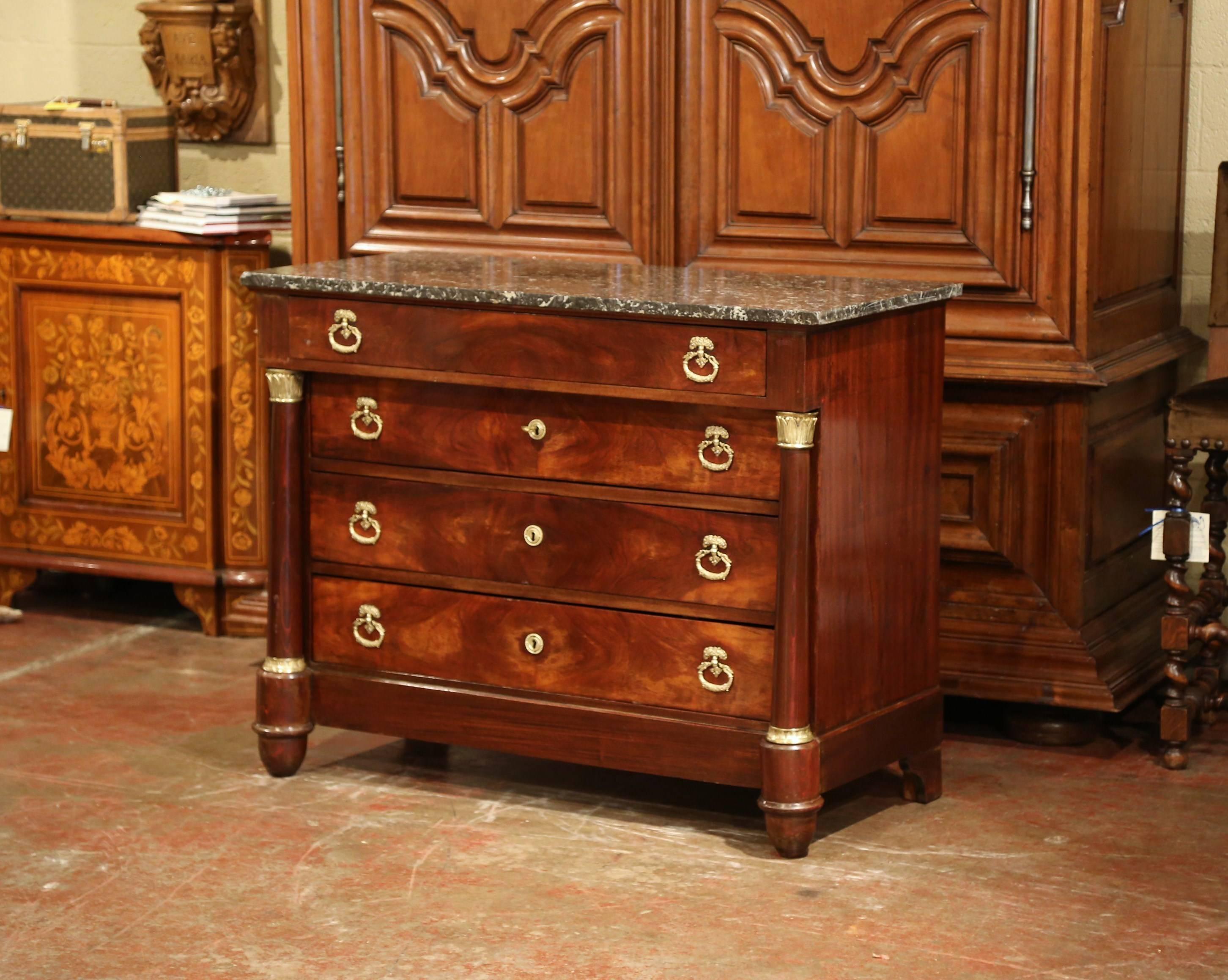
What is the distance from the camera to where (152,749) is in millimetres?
4020

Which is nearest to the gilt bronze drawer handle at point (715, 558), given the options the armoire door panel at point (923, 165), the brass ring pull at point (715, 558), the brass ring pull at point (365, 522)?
the brass ring pull at point (715, 558)

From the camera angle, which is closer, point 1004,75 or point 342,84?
point 1004,75

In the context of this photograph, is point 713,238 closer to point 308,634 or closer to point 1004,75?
point 1004,75

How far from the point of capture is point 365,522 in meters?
3.70

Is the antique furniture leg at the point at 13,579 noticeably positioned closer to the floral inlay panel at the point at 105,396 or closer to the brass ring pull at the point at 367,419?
the floral inlay panel at the point at 105,396

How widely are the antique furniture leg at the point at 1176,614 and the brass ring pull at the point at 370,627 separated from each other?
1.56m

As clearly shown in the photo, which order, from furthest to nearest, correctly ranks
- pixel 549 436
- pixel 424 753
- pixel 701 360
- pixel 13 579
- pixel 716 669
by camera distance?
pixel 13 579 < pixel 424 753 < pixel 549 436 < pixel 716 669 < pixel 701 360

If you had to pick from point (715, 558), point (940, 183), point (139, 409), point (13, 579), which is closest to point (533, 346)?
point (715, 558)

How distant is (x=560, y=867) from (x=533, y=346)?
919 mm

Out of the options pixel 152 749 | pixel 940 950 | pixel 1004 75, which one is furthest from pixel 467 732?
pixel 1004 75

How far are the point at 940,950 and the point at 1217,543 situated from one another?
1.43m

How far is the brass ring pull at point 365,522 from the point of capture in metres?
3.69

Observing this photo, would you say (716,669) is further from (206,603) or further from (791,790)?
(206,603)

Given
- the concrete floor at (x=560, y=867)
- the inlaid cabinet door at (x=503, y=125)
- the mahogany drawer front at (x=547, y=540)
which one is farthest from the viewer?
the inlaid cabinet door at (x=503, y=125)
